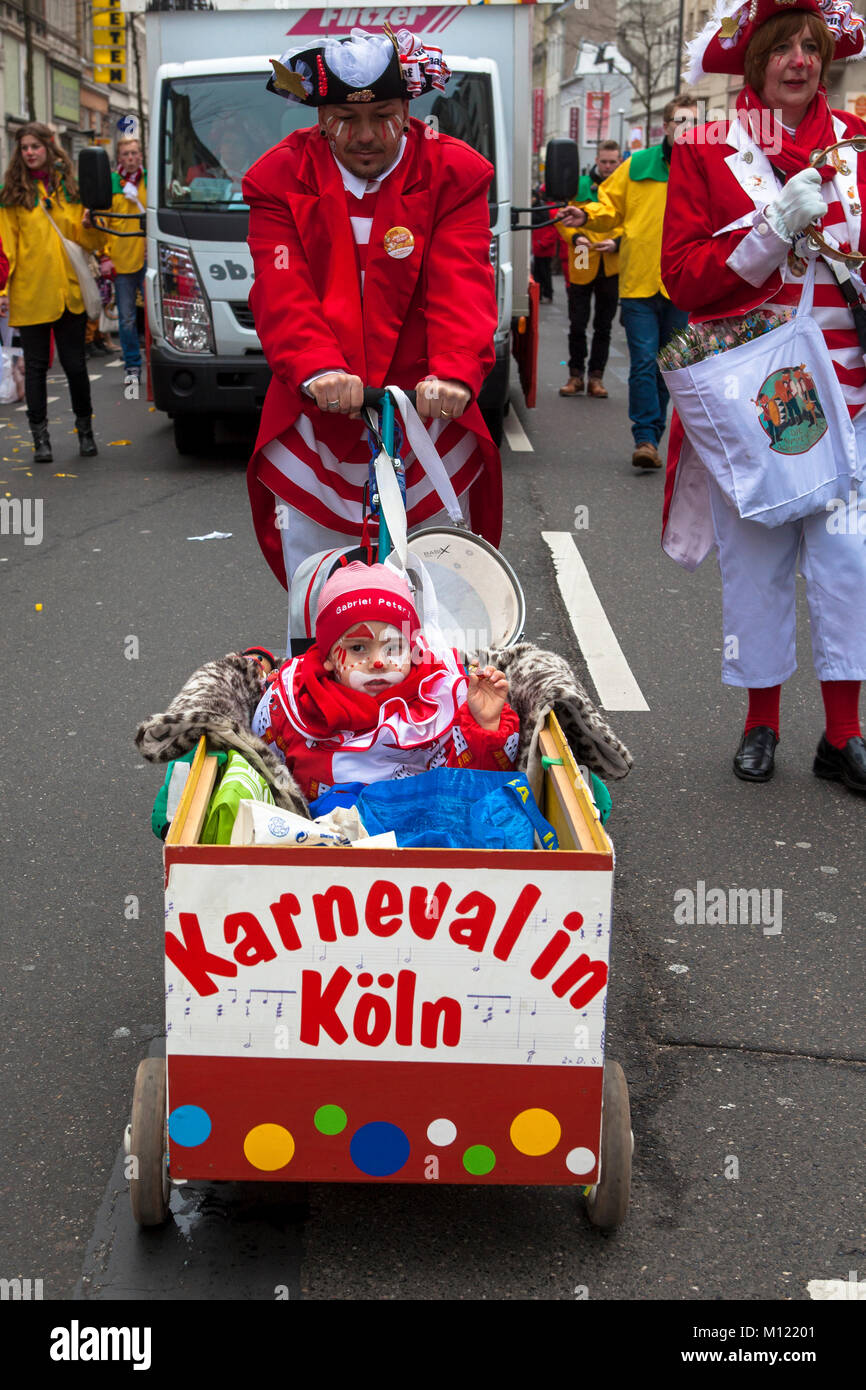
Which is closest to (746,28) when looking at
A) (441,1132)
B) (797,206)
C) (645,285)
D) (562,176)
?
(797,206)

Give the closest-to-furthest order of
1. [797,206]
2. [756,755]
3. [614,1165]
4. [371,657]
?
[614,1165] < [371,657] < [797,206] < [756,755]

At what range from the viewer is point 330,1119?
2506 millimetres

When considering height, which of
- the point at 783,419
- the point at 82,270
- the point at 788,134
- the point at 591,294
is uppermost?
the point at 788,134

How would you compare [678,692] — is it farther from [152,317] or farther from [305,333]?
[152,317]

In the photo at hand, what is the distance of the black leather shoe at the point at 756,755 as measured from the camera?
489cm

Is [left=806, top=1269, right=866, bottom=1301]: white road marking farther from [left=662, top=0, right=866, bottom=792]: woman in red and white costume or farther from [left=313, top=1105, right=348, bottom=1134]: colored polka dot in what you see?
[left=662, top=0, right=866, bottom=792]: woman in red and white costume

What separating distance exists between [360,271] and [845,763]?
216cm

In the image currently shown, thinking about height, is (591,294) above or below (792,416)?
above

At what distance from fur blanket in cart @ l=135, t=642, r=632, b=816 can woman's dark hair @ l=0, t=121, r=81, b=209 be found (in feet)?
23.6

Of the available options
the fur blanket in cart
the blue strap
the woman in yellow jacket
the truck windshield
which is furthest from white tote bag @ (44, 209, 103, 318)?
the blue strap

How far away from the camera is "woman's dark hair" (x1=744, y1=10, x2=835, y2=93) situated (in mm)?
4332

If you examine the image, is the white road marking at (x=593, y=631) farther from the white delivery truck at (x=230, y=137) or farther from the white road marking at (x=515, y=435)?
the white road marking at (x=515, y=435)

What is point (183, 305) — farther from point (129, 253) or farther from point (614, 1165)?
point (614, 1165)

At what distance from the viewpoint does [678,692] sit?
227 inches
